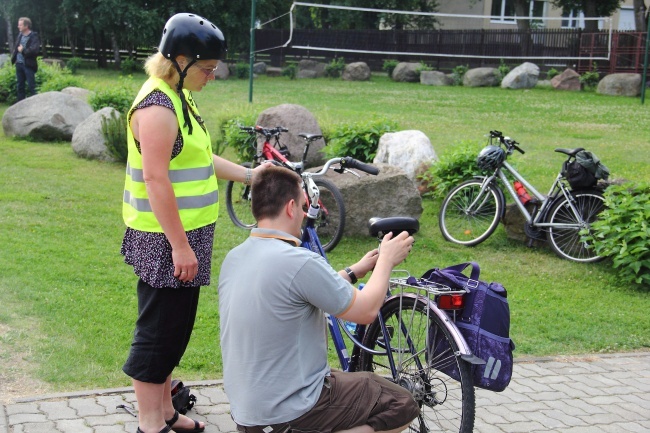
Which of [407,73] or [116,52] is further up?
[116,52]

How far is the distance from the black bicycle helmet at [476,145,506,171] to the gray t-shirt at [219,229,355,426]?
208 inches

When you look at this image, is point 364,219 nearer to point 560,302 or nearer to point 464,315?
point 560,302

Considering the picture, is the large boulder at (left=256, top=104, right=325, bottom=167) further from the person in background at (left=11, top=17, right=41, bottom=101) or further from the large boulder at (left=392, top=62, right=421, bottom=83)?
the large boulder at (left=392, top=62, right=421, bottom=83)

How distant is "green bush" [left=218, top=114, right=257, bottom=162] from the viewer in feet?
35.1

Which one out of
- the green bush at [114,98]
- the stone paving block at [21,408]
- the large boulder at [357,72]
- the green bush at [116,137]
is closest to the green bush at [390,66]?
the large boulder at [357,72]

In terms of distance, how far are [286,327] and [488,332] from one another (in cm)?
99

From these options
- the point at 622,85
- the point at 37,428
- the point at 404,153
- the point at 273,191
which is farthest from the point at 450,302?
the point at 622,85

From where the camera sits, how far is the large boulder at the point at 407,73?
3161cm

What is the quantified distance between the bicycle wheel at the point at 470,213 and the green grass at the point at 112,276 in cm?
15

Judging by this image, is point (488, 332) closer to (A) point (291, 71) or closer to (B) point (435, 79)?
(B) point (435, 79)

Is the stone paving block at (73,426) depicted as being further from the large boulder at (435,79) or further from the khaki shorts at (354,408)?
the large boulder at (435,79)

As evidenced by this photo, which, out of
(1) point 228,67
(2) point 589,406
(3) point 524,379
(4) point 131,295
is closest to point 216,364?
(4) point 131,295

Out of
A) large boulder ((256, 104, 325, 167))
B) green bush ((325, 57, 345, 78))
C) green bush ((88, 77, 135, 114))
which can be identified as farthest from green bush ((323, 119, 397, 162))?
green bush ((325, 57, 345, 78))

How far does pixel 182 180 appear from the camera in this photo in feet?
12.3
